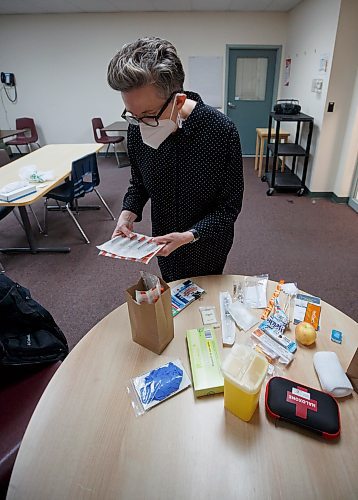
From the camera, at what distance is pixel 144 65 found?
0.79 m

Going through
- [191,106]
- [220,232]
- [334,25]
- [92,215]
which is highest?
[334,25]

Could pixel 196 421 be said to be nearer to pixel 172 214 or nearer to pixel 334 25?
pixel 172 214

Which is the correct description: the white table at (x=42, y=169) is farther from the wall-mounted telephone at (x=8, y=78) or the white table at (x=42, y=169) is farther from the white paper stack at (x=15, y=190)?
the wall-mounted telephone at (x=8, y=78)

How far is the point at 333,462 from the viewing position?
2.02 ft

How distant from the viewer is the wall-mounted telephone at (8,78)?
567 cm

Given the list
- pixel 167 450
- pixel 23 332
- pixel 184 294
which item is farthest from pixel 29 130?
pixel 167 450

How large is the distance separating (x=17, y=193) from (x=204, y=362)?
222cm

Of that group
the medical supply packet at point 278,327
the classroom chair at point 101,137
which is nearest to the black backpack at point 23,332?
the medical supply packet at point 278,327

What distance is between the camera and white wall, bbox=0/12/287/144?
5.15 meters

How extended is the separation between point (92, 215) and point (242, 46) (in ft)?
13.8

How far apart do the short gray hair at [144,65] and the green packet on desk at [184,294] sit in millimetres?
660

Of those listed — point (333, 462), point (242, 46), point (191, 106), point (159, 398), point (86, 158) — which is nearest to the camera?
point (333, 462)

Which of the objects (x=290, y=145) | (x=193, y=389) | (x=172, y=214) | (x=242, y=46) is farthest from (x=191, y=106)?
(x=242, y=46)

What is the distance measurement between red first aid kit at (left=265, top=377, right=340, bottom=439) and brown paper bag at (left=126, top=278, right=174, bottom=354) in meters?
0.31
